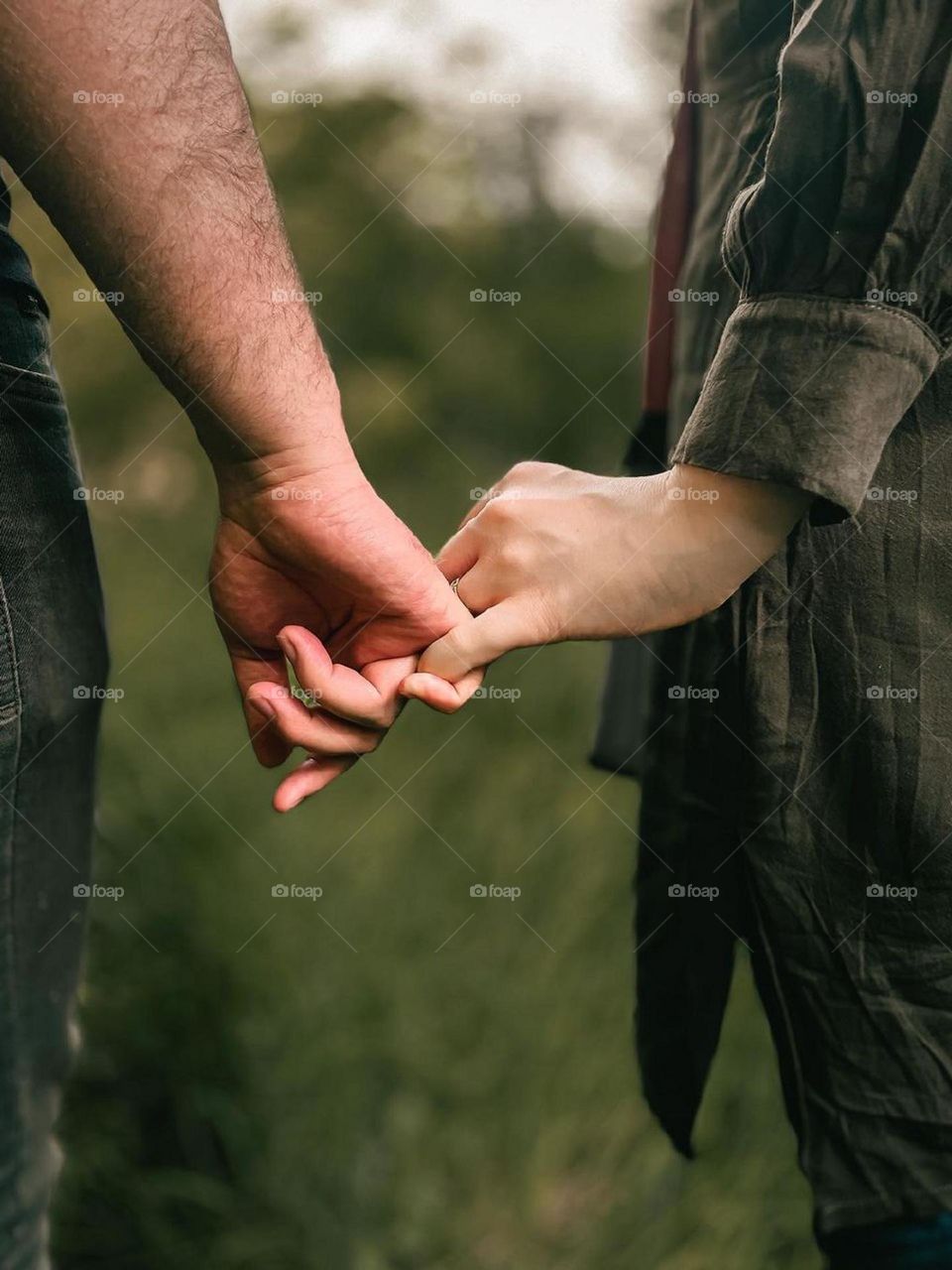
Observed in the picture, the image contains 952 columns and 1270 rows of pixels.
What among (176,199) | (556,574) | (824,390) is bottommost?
(556,574)

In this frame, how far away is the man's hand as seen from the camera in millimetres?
847

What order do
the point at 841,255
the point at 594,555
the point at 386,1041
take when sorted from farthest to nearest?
the point at 386,1041, the point at 594,555, the point at 841,255

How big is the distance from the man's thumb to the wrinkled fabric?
15 centimetres

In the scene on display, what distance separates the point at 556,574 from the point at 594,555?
0.03 meters

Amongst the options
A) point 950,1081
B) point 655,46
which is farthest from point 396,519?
point 655,46

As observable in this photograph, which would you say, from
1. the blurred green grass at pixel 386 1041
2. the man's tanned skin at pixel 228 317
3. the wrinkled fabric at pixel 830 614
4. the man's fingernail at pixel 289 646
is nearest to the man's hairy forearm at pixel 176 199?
the man's tanned skin at pixel 228 317

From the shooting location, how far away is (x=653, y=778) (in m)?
0.99

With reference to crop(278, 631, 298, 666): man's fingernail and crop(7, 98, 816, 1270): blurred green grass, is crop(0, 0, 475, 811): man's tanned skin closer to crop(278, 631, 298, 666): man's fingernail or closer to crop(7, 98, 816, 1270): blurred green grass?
crop(278, 631, 298, 666): man's fingernail

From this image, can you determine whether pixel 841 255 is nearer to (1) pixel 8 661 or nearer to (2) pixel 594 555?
(2) pixel 594 555

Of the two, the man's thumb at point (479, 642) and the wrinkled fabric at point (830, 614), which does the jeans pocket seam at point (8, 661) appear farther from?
the wrinkled fabric at point (830, 614)

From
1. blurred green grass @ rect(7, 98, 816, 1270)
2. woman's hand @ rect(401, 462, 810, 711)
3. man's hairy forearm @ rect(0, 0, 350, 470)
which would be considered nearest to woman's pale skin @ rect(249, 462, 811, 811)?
woman's hand @ rect(401, 462, 810, 711)

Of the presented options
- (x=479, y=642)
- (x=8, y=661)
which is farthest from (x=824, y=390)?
(x=8, y=661)

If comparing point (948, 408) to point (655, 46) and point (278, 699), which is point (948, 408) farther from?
point (655, 46)

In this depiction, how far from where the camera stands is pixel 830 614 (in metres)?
0.79
